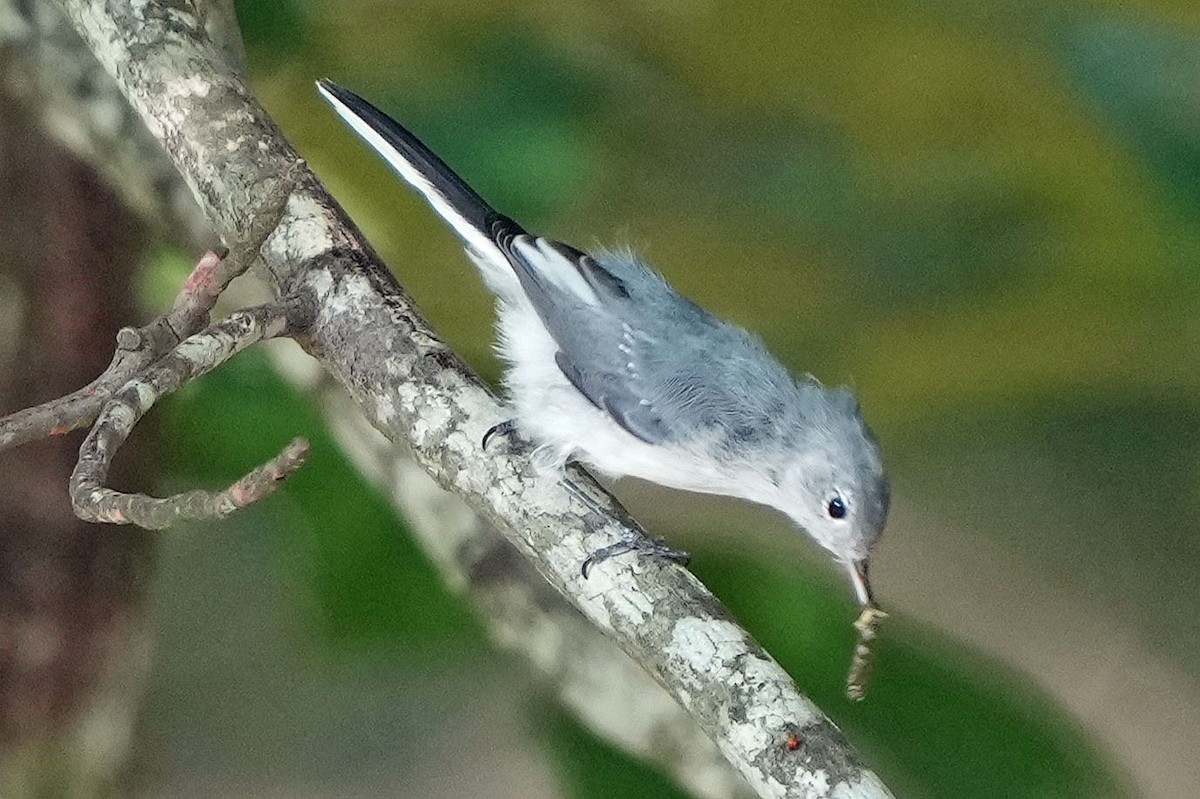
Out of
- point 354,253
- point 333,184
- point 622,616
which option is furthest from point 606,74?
point 622,616

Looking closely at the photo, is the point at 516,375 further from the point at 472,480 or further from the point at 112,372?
the point at 112,372

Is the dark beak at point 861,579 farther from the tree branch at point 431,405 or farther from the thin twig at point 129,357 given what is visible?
the thin twig at point 129,357

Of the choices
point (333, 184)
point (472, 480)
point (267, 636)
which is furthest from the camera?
point (333, 184)

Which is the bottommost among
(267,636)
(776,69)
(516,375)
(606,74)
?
(267,636)

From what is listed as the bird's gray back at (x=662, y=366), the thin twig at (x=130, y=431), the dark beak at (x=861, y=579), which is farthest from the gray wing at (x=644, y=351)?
the thin twig at (x=130, y=431)

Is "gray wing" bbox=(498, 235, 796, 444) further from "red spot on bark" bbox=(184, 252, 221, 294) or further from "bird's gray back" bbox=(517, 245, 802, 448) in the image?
"red spot on bark" bbox=(184, 252, 221, 294)

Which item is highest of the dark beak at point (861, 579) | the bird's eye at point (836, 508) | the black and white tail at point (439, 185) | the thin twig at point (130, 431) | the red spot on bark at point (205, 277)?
the black and white tail at point (439, 185)

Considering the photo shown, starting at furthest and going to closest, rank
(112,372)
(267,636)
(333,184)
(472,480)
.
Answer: (333,184) → (267,636) → (472,480) → (112,372)

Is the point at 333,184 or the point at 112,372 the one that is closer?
the point at 112,372
